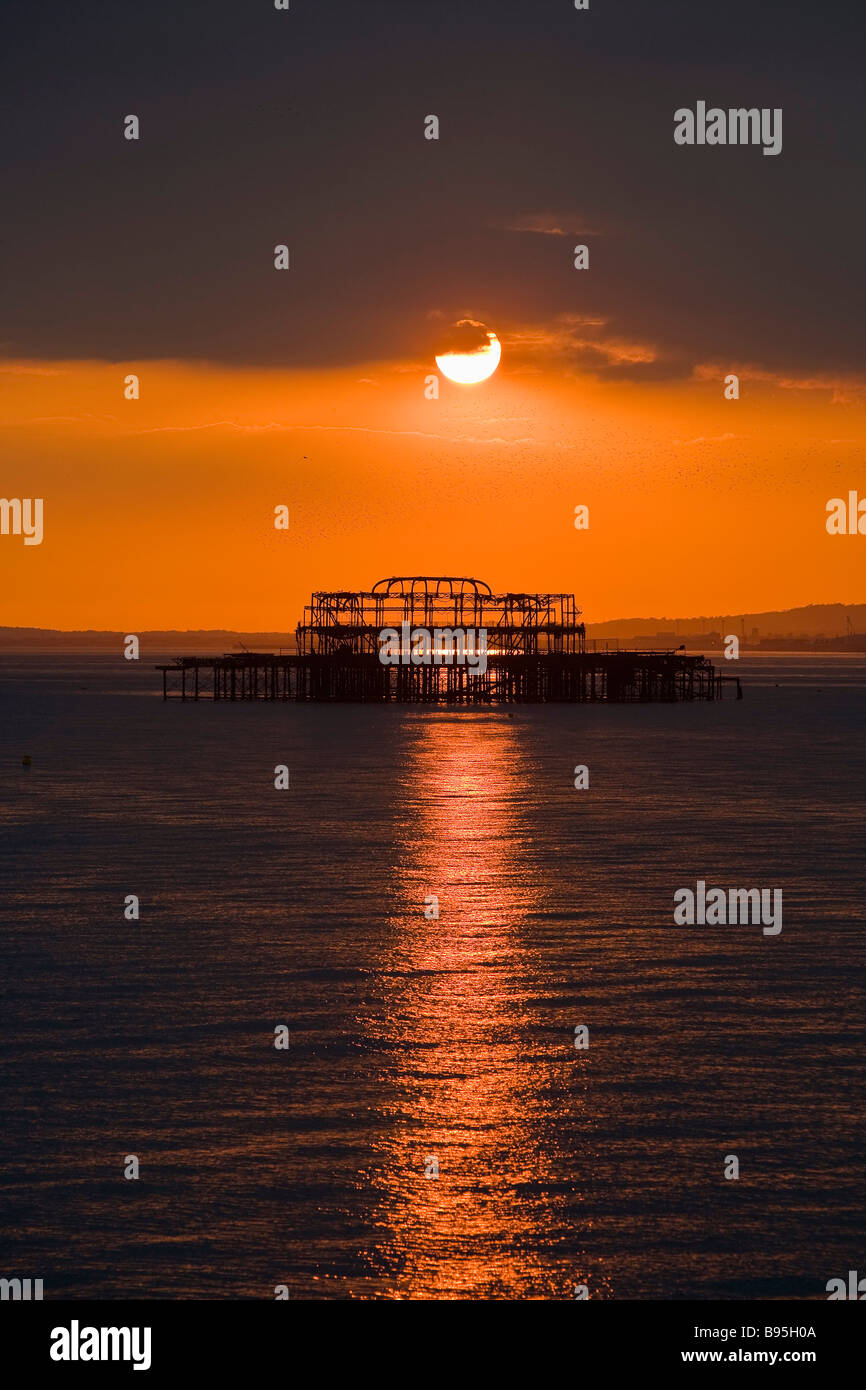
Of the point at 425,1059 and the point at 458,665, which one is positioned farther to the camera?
the point at 458,665

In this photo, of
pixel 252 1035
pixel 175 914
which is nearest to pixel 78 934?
pixel 175 914

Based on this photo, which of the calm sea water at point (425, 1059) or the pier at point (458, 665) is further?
the pier at point (458, 665)

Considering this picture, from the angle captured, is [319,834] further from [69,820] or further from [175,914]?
[175,914]

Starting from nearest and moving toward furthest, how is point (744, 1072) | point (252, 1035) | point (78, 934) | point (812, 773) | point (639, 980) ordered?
point (744, 1072) < point (252, 1035) < point (639, 980) < point (78, 934) < point (812, 773)

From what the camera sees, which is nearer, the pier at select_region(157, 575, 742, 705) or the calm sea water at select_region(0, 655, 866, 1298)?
the calm sea water at select_region(0, 655, 866, 1298)

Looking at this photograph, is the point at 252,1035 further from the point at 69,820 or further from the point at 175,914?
the point at 69,820

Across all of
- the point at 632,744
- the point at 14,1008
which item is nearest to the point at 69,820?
the point at 14,1008

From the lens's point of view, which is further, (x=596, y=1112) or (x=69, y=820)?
(x=69, y=820)
